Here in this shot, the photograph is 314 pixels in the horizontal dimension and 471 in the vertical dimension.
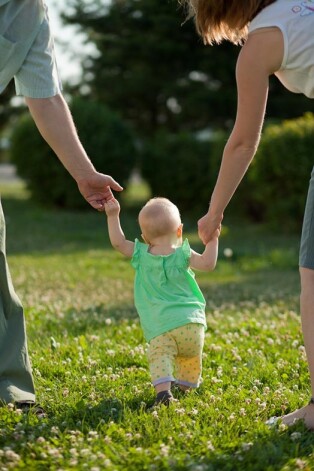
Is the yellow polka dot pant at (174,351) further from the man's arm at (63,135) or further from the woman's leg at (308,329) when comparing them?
the man's arm at (63,135)

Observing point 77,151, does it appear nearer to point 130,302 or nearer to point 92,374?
point 92,374

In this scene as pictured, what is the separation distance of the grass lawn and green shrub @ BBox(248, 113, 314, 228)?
17.6 ft

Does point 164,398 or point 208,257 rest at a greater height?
point 208,257

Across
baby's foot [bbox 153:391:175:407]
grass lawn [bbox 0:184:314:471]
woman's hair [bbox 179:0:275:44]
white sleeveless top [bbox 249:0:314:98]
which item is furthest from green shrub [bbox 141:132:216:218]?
white sleeveless top [bbox 249:0:314:98]

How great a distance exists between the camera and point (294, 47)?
3.54 m

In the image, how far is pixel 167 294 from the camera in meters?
4.25

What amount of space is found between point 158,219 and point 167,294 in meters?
0.39

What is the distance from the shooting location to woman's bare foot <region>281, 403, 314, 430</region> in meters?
3.81

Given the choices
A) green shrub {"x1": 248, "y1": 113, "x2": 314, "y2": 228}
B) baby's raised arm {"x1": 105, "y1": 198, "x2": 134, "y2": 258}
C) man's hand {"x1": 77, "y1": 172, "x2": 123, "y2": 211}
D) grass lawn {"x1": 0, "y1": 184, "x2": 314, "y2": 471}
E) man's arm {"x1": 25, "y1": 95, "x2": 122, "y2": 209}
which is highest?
man's arm {"x1": 25, "y1": 95, "x2": 122, "y2": 209}

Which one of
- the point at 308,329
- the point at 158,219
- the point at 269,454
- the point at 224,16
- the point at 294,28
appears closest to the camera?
the point at 269,454

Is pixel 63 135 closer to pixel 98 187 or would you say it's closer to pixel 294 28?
pixel 98 187

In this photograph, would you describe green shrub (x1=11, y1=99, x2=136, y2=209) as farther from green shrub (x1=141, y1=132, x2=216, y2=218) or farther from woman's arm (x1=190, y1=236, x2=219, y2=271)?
woman's arm (x1=190, y1=236, x2=219, y2=271)

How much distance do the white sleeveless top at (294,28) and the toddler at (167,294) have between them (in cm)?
101

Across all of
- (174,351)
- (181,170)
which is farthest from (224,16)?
(181,170)
